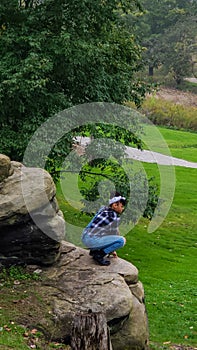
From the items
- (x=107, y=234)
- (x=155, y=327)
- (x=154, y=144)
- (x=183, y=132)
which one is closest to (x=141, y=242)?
(x=155, y=327)

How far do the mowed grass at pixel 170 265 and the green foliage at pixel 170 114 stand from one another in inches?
1405

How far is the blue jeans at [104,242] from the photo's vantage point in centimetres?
1330

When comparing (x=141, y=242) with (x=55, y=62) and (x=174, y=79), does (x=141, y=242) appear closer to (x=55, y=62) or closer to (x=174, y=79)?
(x=55, y=62)

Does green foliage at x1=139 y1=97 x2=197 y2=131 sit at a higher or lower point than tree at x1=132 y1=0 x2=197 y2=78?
lower

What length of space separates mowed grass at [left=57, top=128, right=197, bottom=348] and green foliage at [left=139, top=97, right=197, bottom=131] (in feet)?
117

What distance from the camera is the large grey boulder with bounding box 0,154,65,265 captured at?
42.9ft

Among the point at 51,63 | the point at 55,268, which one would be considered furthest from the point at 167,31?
the point at 55,268

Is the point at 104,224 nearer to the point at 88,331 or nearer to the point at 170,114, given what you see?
the point at 88,331

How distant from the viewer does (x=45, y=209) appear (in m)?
13.5

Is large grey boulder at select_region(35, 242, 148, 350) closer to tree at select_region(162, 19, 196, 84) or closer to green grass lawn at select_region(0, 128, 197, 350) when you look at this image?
green grass lawn at select_region(0, 128, 197, 350)

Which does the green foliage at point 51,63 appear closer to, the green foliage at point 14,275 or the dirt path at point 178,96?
the green foliage at point 14,275

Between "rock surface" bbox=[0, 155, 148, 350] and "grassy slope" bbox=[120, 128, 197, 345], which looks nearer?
"rock surface" bbox=[0, 155, 148, 350]

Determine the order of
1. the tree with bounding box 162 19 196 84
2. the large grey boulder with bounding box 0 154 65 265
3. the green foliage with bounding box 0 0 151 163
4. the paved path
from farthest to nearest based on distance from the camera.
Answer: the tree with bounding box 162 19 196 84
the paved path
the green foliage with bounding box 0 0 151 163
the large grey boulder with bounding box 0 154 65 265

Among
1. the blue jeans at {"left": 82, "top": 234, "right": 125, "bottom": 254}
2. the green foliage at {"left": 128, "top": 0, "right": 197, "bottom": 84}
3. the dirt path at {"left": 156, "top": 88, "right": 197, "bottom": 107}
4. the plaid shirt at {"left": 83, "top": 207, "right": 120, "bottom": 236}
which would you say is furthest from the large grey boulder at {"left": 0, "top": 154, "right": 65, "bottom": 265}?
the green foliage at {"left": 128, "top": 0, "right": 197, "bottom": 84}
